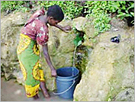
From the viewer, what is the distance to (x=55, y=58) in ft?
12.7

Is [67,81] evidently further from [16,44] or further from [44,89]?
[16,44]

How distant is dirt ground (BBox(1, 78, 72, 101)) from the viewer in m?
3.74

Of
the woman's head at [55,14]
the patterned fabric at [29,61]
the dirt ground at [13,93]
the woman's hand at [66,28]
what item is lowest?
the dirt ground at [13,93]

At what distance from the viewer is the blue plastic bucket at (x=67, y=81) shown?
344cm

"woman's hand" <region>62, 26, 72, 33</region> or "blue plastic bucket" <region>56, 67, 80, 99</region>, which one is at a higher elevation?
"woman's hand" <region>62, 26, 72, 33</region>

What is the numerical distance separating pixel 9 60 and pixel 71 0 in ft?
5.30

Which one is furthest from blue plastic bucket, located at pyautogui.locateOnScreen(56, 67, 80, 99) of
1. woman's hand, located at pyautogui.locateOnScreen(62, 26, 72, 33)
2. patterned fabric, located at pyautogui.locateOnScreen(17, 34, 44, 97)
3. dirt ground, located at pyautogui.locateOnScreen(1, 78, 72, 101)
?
woman's hand, located at pyautogui.locateOnScreen(62, 26, 72, 33)

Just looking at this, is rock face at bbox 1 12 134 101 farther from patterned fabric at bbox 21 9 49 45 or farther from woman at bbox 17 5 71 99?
patterned fabric at bbox 21 9 49 45

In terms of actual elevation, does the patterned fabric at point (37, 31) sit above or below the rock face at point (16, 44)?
above

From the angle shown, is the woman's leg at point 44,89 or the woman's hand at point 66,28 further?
the woman's hand at point 66,28

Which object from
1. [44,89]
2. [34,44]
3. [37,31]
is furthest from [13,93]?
[37,31]

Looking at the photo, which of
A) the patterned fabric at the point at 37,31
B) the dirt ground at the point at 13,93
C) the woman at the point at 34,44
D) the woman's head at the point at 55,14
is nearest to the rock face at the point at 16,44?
the dirt ground at the point at 13,93

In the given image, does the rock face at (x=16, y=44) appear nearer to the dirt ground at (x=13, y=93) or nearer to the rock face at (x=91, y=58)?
the rock face at (x=91, y=58)

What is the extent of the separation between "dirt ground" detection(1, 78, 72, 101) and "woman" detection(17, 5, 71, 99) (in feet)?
0.84
